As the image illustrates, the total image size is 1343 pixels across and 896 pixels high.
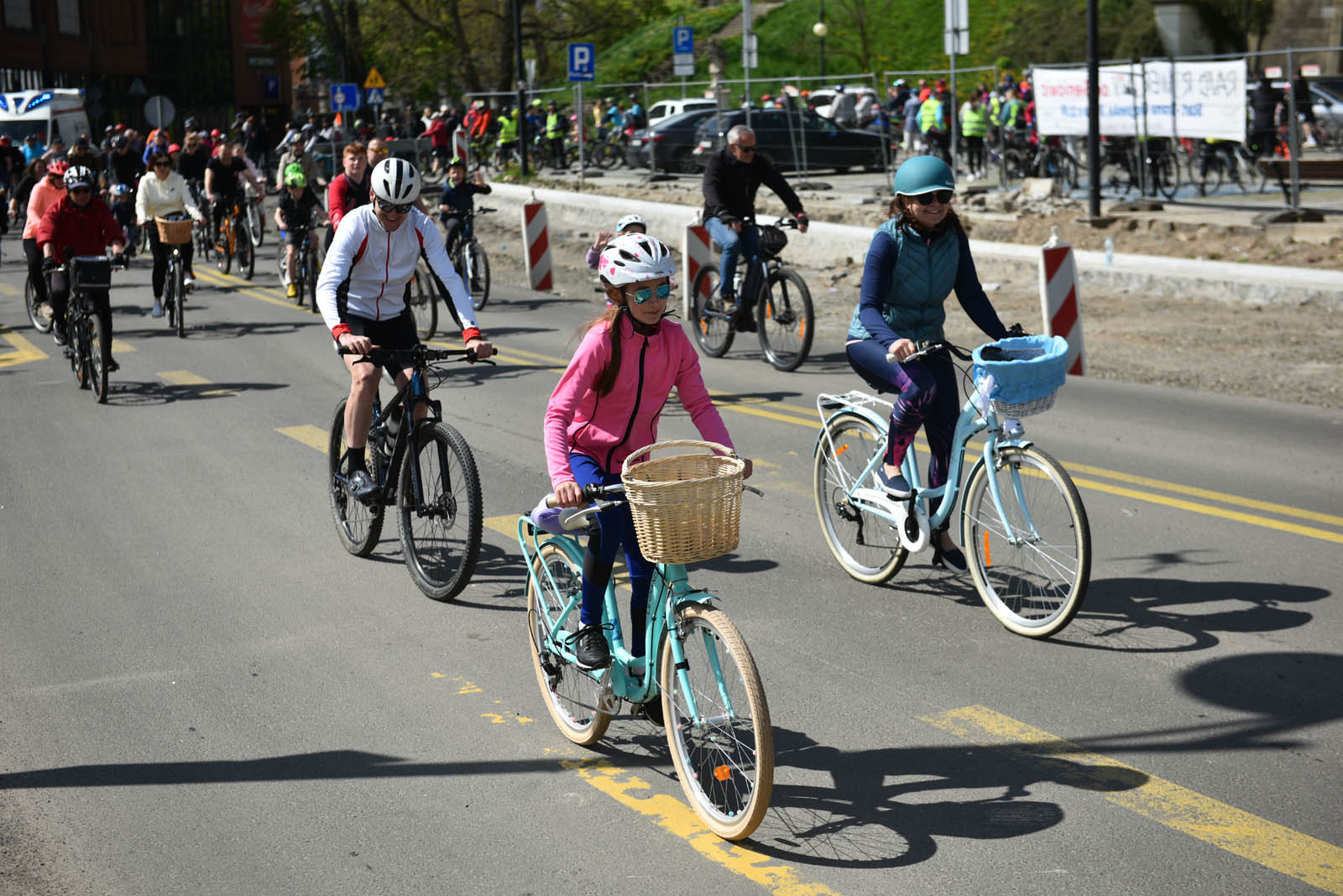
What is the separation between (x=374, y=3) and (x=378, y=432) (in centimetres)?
5121

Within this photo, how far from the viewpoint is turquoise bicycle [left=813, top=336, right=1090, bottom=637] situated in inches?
228

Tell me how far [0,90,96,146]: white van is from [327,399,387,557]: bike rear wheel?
42.5m

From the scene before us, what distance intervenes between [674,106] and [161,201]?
92.2ft

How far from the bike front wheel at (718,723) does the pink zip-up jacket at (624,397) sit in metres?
0.67

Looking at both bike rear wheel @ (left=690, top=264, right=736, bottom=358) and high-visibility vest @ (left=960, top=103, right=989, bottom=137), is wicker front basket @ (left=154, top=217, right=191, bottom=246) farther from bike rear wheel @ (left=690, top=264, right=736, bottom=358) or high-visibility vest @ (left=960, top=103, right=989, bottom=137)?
high-visibility vest @ (left=960, top=103, right=989, bottom=137)

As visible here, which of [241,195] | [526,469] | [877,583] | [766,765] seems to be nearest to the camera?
[766,765]

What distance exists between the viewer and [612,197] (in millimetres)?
30406

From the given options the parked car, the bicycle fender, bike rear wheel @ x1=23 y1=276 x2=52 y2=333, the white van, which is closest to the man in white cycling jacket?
the bicycle fender

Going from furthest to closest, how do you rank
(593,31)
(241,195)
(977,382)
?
(593,31)
(241,195)
(977,382)

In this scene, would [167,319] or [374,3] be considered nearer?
[167,319]

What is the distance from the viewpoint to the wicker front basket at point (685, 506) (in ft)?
13.1

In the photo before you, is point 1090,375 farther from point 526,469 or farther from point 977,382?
point 977,382

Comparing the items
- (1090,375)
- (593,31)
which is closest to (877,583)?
(1090,375)

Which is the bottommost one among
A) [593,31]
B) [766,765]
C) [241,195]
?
[766,765]
